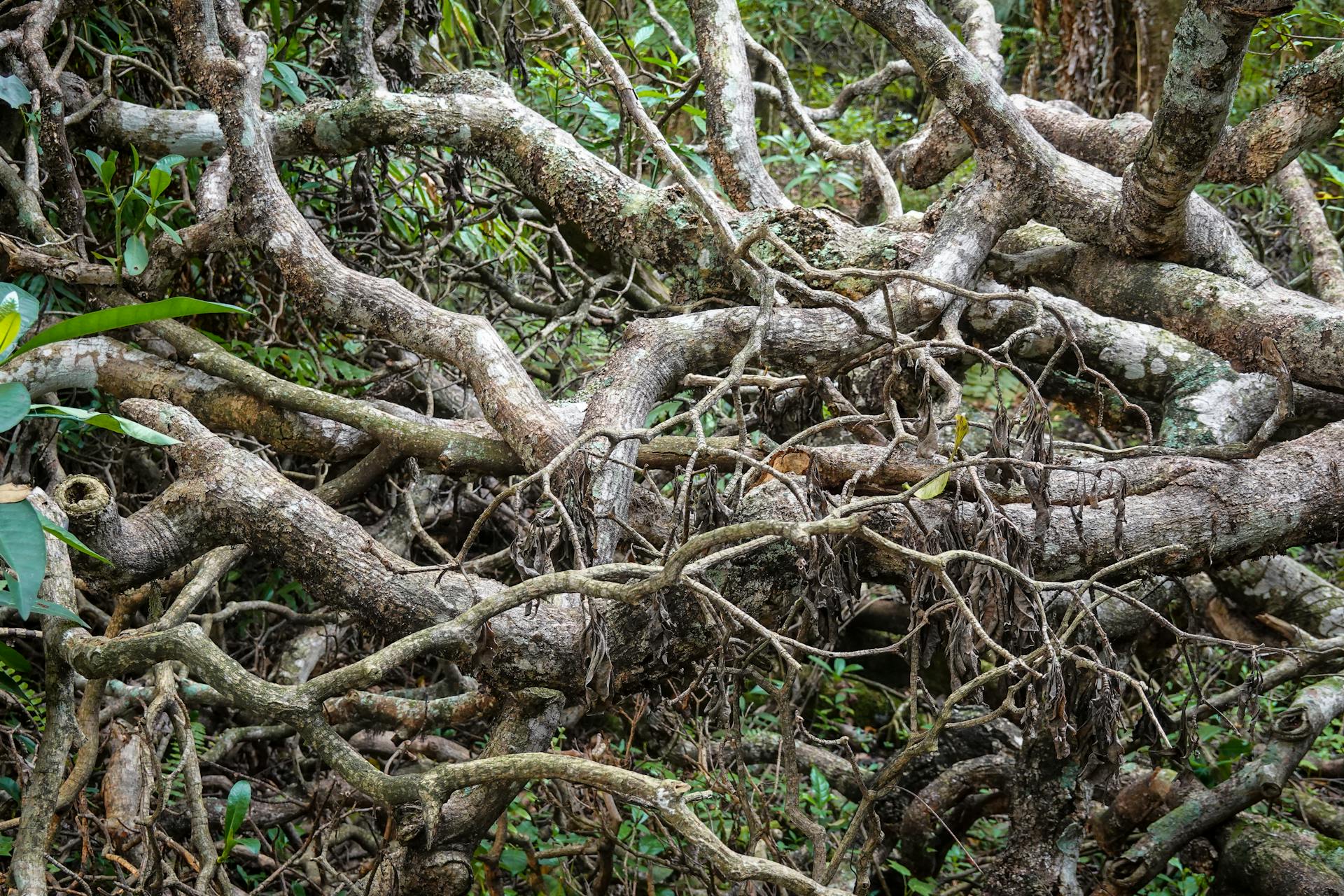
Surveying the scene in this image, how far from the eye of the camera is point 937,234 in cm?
314

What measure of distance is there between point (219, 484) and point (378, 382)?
1515mm

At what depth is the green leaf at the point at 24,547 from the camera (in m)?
1.41

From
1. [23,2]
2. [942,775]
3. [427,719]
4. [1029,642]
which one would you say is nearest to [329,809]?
[427,719]

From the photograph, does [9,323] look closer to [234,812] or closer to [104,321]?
[104,321]

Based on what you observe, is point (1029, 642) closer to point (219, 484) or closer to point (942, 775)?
point (942, 775)

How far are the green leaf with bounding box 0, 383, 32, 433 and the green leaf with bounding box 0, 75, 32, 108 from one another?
201 cm

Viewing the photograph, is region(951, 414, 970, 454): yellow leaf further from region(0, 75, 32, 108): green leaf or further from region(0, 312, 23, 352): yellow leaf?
region(0, 75, 32, 108): green leaf

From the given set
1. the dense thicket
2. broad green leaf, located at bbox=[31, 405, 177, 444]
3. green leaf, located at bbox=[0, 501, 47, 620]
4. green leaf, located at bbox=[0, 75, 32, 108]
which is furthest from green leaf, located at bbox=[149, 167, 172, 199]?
green leaf, located at bbox=[0, 501, 47, 620]

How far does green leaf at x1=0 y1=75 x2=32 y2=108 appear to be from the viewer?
3.06 m

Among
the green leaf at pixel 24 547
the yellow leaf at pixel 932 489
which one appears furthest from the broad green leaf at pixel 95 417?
the yellow leaf at pixel 932 489

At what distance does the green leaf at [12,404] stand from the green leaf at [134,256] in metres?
1.65

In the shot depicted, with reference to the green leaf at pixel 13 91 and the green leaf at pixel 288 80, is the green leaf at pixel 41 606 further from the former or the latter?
the green leaf at pixel 288 80

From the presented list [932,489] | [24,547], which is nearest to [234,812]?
[24,547]

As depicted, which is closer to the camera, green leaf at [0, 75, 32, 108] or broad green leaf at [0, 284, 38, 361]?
broad green leaf at [0, 284, 38, 361]
